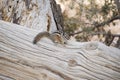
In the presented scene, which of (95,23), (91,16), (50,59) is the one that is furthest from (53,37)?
(91,16)

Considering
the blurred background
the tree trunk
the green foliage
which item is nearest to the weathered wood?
the tree trunk

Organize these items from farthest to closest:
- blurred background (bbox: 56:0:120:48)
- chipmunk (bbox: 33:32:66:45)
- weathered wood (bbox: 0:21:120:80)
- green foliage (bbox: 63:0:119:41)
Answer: green foliage (bbox: 63:0:119:41)
blurred background (bbox: 56:0:120:48)
chipmunk (bbox: 33:32:66:45)
weathered wood (bbox: 0:21:120:80)

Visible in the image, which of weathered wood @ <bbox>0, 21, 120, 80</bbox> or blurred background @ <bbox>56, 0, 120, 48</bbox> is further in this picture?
blurred background @ <bbox>56, 0, 120, 48</bbox>

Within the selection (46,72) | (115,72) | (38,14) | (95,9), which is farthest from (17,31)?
(95,9)

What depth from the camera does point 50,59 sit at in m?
1.06

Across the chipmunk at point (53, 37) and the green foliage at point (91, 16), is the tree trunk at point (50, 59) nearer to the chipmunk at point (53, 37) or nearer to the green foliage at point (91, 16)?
the chipmunk at point (53, 37)

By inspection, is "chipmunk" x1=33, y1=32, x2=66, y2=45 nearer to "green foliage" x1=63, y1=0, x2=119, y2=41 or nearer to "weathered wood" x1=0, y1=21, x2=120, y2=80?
"weathered wood" x1=0, y1=21, x2=120, y2=80

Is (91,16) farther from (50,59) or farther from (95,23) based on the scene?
(50,59)

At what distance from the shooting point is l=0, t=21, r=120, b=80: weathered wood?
95 cm

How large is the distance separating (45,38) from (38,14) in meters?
1.07

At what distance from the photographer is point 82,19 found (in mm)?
5621

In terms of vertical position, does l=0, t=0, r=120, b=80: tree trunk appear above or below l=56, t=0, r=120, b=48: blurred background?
above

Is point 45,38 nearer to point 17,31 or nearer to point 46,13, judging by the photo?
point 17,31

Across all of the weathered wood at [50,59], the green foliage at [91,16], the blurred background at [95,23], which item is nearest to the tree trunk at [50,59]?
the weathered wood at [50,59]
